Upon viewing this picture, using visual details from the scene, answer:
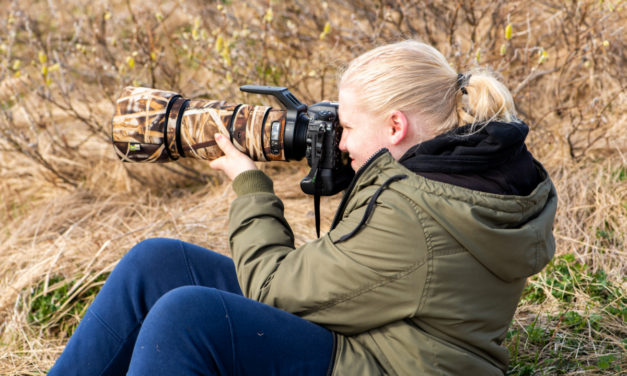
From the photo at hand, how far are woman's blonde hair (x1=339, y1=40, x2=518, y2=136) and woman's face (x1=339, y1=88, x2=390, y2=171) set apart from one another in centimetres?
3

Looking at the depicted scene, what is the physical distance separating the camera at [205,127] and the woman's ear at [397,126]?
0.89 feet

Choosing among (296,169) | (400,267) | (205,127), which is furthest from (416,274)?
(296,169)

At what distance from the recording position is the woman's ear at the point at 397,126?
130 centimetres

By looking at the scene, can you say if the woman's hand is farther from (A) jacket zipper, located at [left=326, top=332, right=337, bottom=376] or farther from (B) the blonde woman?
(A) jacket zipper, located at [left=326, top=332, right=337, bottom=376]

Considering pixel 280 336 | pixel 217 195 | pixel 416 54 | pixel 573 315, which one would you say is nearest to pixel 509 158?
pixel 416 54

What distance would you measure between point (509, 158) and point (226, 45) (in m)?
2.04

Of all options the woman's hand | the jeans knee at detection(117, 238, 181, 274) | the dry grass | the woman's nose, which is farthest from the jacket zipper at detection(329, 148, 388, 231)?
the dry grass

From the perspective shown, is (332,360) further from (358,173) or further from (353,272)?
(358,173)

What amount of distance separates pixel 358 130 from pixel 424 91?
20cm

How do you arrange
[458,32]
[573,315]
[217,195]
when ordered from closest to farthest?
[573,315], [217,195], [458,32]

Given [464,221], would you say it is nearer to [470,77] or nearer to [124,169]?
[470,77]

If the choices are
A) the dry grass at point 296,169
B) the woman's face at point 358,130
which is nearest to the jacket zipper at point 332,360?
the woman's face at point 358,130

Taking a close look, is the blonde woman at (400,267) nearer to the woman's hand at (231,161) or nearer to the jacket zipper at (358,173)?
the jacket zipper at (358,173)

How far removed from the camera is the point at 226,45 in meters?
2.88
